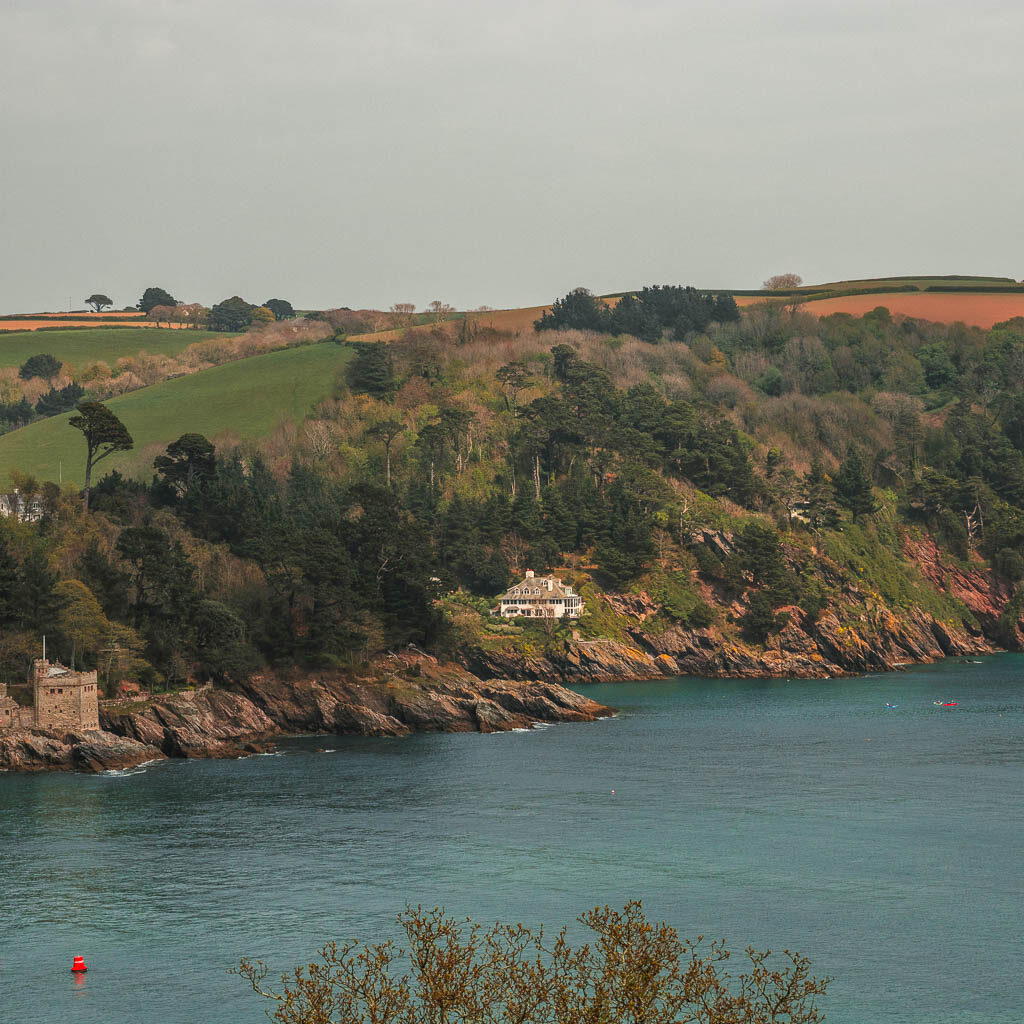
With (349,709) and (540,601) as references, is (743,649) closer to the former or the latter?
(540,601)

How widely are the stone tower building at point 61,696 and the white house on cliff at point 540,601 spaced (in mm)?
66669

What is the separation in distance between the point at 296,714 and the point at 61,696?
22.0m

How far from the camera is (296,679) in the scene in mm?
119625

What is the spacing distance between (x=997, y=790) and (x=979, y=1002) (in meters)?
41.3

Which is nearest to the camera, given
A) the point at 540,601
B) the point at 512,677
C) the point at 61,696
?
the point at 61,696

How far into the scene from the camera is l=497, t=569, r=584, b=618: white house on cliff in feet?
531

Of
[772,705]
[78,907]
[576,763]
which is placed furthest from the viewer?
[772,705]

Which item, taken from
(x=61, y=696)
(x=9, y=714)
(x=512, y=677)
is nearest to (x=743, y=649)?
(x=512, y=677)

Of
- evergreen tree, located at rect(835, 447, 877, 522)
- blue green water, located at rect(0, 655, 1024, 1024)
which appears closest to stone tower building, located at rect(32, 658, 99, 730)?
blue green water, located at rect(0, 655, 1024, 1024)

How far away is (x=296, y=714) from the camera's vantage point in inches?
4643

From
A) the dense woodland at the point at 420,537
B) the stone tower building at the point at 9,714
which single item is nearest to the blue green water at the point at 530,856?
the stone tower building at the point at 9,714

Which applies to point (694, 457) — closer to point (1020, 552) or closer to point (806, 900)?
point (1020, 552)

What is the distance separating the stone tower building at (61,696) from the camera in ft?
331

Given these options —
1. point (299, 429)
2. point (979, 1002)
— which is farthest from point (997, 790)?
point (299, 429)
